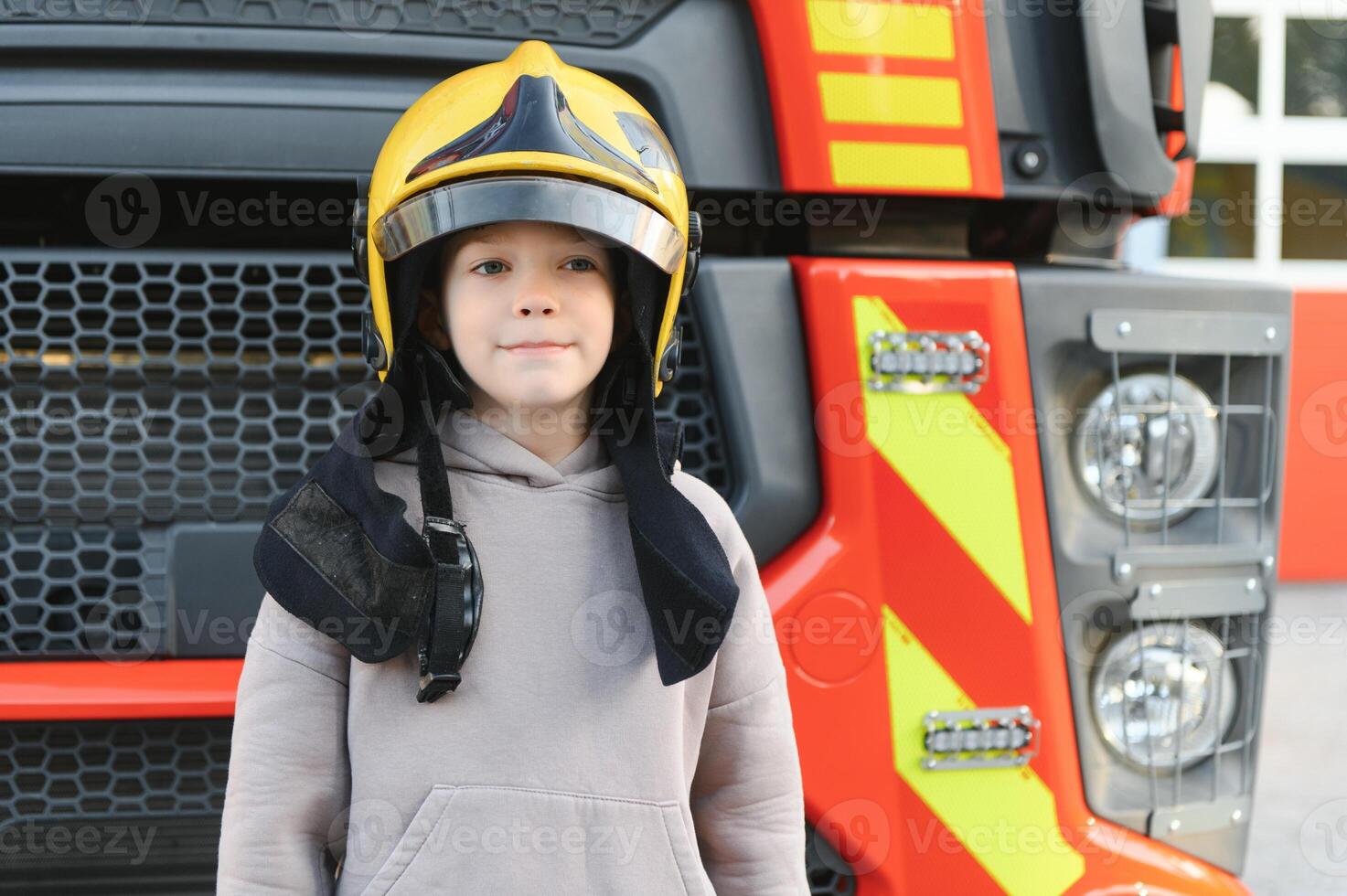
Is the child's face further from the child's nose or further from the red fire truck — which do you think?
the red fire truck

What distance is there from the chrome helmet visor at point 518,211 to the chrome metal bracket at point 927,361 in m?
0.45

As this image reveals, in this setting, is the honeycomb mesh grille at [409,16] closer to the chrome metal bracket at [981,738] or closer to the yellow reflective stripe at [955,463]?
the yellow reflective stripe at [955,463]

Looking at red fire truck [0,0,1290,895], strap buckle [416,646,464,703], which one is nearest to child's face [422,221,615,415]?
strap buckle [416,646,464,703]

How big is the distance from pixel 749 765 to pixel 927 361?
559 millimetres

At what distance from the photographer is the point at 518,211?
1.16m

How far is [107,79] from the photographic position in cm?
148

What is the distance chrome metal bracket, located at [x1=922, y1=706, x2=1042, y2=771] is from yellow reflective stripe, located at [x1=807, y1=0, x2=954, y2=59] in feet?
2.72

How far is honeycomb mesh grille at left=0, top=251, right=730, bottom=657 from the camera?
1.50m

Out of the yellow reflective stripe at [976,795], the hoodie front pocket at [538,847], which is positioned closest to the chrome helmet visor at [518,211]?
the hoodie front pocket at [538,847]

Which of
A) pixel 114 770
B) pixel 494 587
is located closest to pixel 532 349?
pixel 494 587

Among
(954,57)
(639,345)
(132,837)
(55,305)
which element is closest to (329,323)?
(55,305)

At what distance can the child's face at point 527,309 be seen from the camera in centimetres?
119

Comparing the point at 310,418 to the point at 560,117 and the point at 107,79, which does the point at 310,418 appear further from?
the point at 560,117

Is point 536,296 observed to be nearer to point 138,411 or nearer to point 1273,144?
point 138,411
